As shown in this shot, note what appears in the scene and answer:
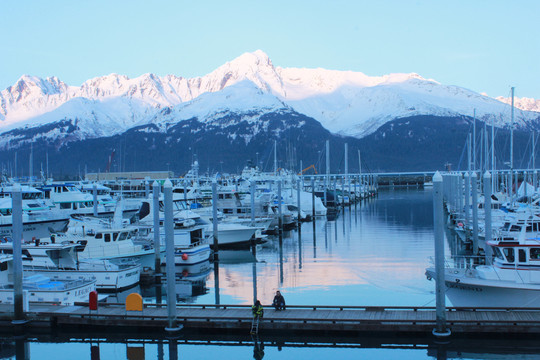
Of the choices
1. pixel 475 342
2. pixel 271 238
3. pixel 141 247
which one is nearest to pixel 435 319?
pixel 475 342

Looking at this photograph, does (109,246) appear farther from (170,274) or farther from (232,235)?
(232,235)

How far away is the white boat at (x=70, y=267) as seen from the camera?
2861 centimetres

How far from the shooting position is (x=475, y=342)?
65.9 feet

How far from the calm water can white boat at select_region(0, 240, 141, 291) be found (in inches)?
37.5

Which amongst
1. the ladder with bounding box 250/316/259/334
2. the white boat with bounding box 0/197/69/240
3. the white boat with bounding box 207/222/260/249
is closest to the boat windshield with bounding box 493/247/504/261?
the ladder with bounding box 250/316/259/334

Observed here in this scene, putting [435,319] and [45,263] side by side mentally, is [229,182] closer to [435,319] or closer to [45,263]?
[45,263]

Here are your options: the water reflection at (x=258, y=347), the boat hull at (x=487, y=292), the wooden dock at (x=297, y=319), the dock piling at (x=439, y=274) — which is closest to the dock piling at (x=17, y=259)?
the wooden dock at (x=297, y=319)

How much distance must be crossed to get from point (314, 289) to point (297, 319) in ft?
30.5

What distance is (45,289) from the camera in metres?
24.8

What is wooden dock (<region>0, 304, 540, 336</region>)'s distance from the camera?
794 inches

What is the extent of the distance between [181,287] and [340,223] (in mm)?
36807

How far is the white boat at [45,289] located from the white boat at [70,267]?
6.52 feet

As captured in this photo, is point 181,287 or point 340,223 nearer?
point 181,287

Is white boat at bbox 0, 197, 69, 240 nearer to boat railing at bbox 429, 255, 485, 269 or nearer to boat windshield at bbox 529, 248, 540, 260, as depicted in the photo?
boat railing at bbox 429, 255, 485, 269
